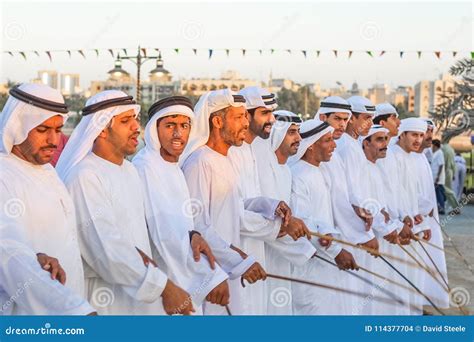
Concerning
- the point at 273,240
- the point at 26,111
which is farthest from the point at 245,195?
the point at 26,111

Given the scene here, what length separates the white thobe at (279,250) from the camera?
274 inches

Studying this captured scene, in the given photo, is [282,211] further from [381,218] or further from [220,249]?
[381,218]

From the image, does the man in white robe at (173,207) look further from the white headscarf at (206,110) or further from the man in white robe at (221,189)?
the white headscarf at (206,110)

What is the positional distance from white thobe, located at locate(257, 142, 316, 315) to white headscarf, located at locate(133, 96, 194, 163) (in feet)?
5.10

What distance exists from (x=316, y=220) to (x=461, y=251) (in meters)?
7.16

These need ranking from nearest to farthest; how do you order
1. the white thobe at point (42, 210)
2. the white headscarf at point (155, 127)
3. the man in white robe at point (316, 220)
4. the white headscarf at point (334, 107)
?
the white thobe at point (42, 210)
the white headscarf at point (155, 127)
the man in white robe at point (316, 220)
the white headscarf at point (334, 107)

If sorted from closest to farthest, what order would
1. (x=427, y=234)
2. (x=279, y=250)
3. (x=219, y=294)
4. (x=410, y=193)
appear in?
(x=219, y=294) < (x=279, y=250) < (x=427, y=234) < (x=410, y=193)

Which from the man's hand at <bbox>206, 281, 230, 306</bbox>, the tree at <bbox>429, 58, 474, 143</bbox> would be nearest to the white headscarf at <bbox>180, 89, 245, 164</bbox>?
the man's hand at <bbox>206, 281, 230, 306</bbox>

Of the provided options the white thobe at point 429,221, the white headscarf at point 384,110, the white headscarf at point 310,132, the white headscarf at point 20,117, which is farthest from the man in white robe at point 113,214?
the white thobe at point 429,221

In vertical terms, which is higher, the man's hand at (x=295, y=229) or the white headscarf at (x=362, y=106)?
the white headscarf at (x=362, y=106)

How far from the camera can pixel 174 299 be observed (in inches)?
192

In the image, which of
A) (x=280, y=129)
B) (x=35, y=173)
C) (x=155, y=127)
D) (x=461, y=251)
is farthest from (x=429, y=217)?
(x=35, y=173)

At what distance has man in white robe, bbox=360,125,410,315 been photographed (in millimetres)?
8734

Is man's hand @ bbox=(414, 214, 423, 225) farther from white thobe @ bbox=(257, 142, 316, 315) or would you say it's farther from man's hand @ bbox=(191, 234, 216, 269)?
man's hand @ bbox=(191, 234, 216, 269)
